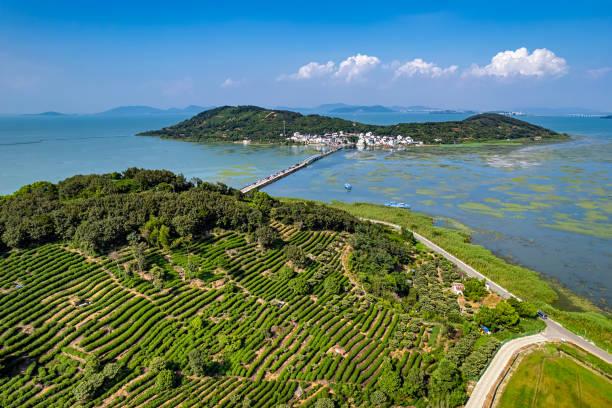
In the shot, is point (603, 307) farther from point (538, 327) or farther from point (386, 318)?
point (386, 318)

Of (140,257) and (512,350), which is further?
(140,257)

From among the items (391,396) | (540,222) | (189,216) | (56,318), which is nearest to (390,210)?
(540,222)

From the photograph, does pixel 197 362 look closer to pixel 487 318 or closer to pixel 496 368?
pixel 496 368

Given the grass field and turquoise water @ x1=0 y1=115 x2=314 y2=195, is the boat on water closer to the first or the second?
turquoise water @ x1=0 y1=115 x2=314 y2=195

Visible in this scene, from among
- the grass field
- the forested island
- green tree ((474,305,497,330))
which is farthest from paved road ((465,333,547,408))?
green tree ((474,305,497,330))

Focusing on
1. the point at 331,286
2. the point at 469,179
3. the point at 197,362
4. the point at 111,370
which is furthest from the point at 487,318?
the point at 469,179

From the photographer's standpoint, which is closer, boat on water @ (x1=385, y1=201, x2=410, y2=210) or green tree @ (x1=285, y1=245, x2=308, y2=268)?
green tree @ (x1=285, y1=245, x2=308, y2=268)
